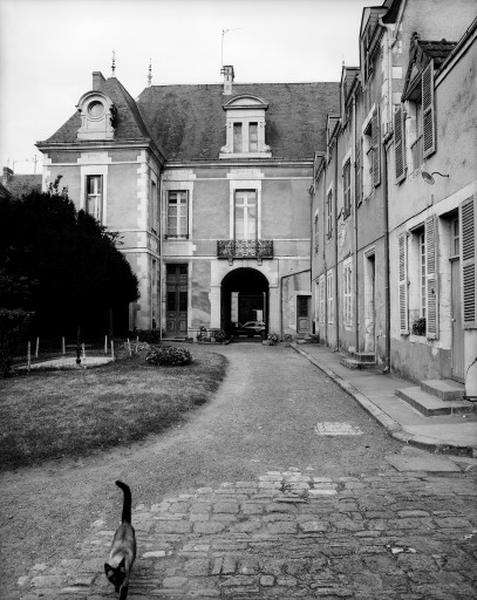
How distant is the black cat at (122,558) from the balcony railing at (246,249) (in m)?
20.3

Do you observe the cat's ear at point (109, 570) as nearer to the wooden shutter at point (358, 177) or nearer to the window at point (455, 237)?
the window at point (455, 237)

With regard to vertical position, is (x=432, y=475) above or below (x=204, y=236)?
below

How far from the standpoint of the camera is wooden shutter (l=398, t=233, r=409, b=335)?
30.8 feet

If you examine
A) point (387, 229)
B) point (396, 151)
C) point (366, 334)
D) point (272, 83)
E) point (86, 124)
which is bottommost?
point (366, 334)

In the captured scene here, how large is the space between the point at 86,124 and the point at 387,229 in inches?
637

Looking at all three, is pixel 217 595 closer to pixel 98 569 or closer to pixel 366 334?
pixel 98 569

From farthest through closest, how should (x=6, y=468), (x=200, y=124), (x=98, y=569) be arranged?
(x=200, y=124)
(x=6, y=468)
(x=98, y=569)

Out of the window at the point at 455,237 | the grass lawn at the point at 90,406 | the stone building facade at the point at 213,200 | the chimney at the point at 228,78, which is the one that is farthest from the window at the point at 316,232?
the window at the point at 455,237

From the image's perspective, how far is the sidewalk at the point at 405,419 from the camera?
212 inches

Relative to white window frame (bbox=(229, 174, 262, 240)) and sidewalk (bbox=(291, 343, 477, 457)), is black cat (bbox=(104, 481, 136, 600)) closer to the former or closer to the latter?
sidewalk (bbox=(291, 343, 477, 457))

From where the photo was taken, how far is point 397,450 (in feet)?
18.3

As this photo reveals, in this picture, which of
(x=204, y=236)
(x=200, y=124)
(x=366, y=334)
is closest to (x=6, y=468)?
(x=366, y=334)

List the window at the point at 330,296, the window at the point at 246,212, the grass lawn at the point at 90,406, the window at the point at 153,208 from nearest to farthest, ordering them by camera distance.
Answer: the grass lawn at the point at 90,406 → the window at the point at 330,296 → the window at the point at 153,208 → the window at the point at 246,212

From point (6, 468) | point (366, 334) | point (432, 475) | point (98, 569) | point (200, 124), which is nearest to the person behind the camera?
point (98, 569)
